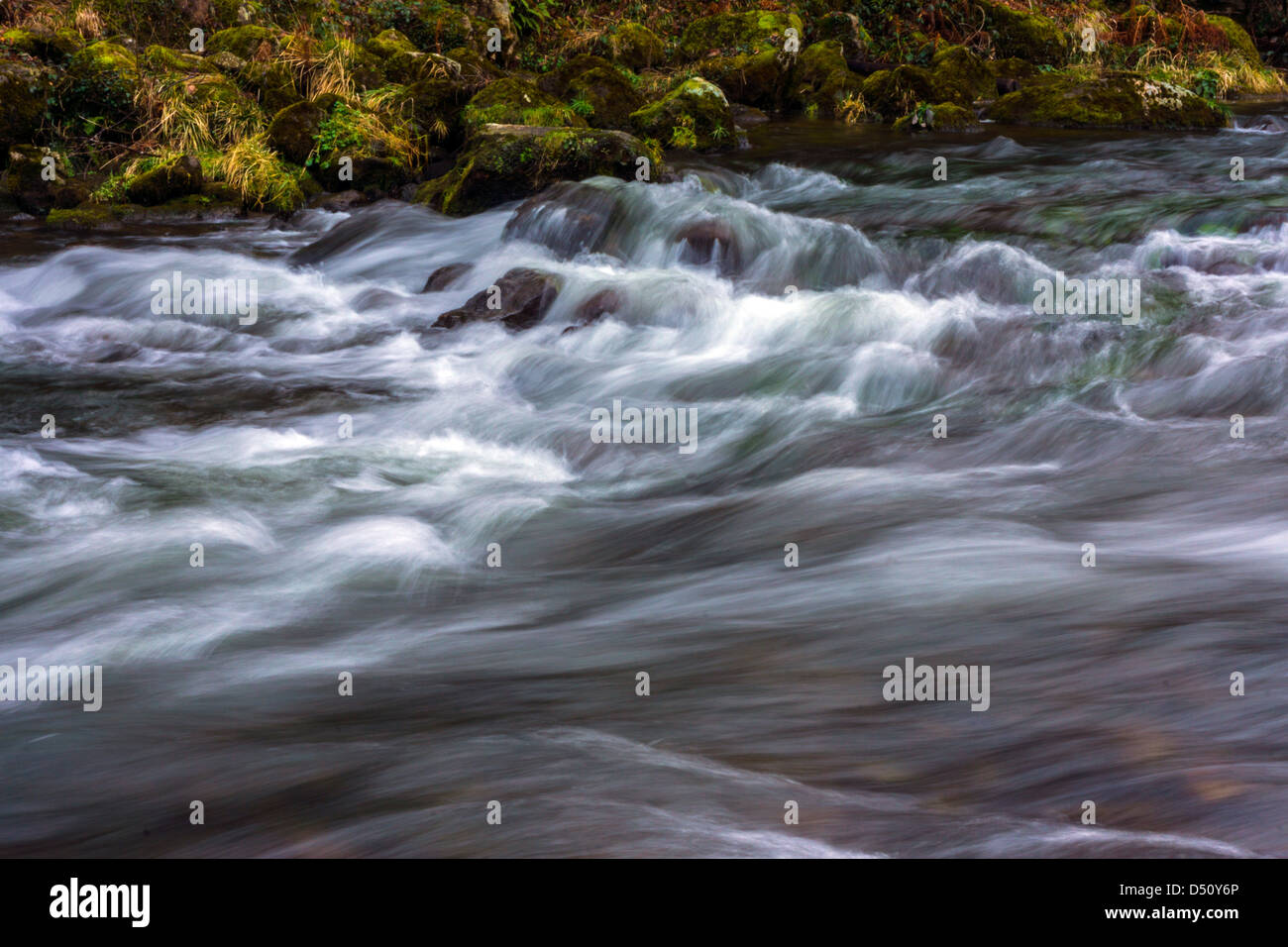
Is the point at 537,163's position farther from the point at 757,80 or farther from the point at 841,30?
the point at 841,30

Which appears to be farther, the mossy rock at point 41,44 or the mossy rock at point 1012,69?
the mossy rock at point 1012,69

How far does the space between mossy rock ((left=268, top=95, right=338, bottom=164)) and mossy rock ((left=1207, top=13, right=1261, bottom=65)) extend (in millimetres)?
15259

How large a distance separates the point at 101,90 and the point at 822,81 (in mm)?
9593

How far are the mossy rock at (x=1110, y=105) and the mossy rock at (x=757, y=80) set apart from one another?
3.16m

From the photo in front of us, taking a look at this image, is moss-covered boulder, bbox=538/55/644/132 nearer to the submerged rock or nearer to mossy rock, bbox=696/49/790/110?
mossy rock, bbox=696/49/790/110

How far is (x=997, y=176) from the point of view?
1112cm

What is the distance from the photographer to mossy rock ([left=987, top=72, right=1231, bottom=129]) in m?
13.8

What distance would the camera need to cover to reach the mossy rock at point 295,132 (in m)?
12.2

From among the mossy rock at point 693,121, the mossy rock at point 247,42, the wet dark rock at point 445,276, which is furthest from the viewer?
the mossy rock at point 247,42

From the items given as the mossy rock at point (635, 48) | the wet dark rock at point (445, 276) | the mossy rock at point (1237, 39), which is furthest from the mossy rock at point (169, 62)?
the mossy rock at point (1237, 39)

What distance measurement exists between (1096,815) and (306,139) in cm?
1139

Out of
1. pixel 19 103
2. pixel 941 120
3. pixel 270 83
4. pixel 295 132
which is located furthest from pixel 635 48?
pixel 19 103

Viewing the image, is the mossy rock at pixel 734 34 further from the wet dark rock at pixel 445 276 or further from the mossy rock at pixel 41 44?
the wet dark rock at pixel 445 276

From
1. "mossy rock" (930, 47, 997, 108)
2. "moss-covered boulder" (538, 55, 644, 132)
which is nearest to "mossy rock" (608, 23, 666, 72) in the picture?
"moss-covered boulder" (538, 55, 644, 132)
